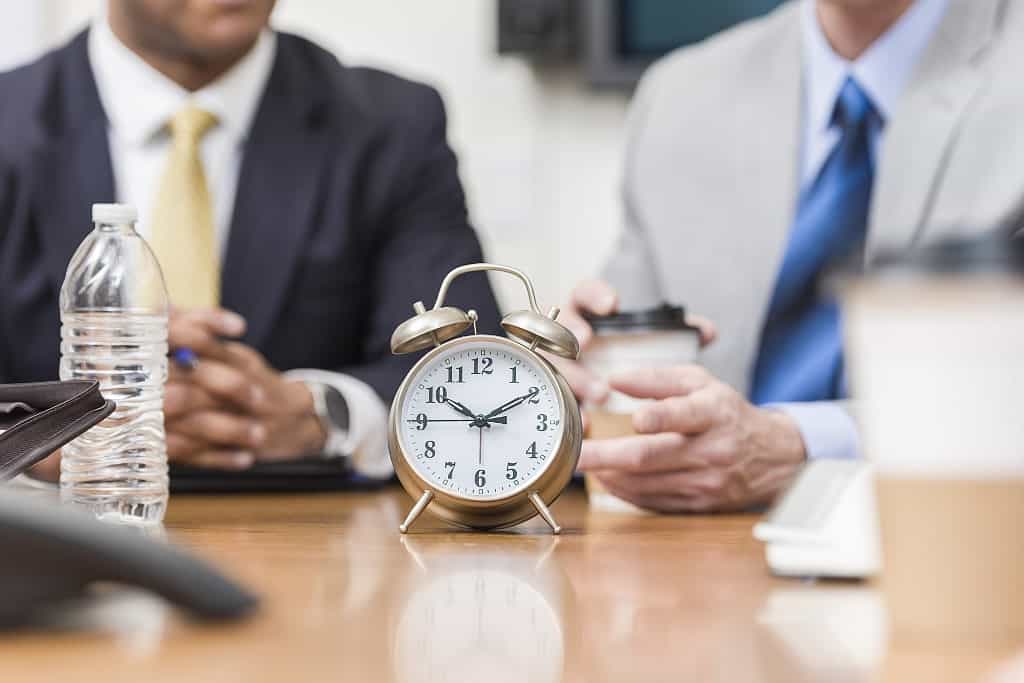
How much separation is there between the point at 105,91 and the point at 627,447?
1.29 metres

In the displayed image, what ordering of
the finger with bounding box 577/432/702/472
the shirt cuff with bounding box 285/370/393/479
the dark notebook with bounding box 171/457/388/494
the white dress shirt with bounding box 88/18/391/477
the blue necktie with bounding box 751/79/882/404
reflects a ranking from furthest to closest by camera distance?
the white dress shirt with bounding box 88/18/391/477, the blue necktie with bounding box 751/79/882/404, the shirt cuff with bounding box 285/370/393/479, the dark notebook with bounding box 171/457/388/494, the finger with bounding box 577/432/702/472

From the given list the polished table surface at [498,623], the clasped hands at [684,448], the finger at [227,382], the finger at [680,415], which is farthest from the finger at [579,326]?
the finger at [227,382]

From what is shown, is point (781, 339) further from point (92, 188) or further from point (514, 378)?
point (92, 188)

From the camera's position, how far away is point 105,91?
2.21 meters

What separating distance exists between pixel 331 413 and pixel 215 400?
0.70 ft

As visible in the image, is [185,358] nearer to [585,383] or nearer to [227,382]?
[227,382]

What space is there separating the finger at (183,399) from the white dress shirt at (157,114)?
1.53ft

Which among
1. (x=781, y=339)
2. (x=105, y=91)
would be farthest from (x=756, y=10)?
(x=105, y=91)

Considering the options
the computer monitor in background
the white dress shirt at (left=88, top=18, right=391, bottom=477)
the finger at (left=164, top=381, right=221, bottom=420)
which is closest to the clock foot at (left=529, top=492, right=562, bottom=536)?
the finger at (left=164, top=381, right=221, bottom=420)

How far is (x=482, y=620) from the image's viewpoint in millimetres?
746

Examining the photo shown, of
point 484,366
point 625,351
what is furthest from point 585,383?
point 484,366

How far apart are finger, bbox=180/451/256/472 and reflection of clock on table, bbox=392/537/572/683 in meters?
0.71

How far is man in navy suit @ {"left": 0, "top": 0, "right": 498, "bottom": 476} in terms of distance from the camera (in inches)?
81.7

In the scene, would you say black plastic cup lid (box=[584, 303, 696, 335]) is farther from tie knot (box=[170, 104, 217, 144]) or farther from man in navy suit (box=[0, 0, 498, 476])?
tie knot (box=[170, 104, 217, 144])
